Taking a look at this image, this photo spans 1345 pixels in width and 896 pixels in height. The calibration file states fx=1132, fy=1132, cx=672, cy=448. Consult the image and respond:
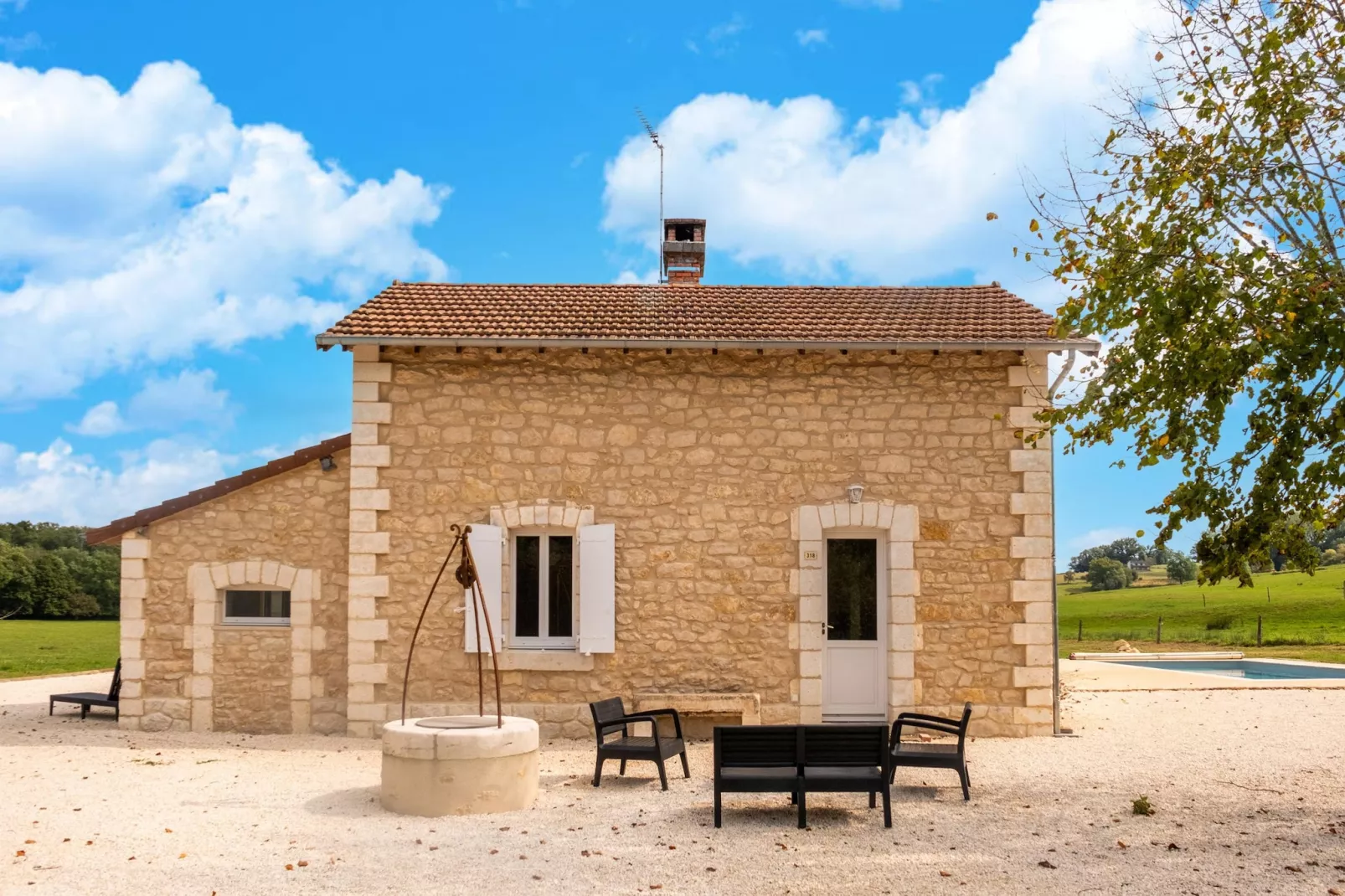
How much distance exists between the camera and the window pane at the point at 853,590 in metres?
10.4

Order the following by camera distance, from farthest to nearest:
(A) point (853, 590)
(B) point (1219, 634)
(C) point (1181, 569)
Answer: (C) point (1181, 569)
(B) point (1219, 634)
(A) point (853, 590)

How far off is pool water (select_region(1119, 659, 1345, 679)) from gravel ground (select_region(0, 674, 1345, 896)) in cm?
735

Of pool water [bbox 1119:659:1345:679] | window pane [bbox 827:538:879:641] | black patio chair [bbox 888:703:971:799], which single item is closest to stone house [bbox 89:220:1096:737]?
window pane [bbox 827:538:879:641]

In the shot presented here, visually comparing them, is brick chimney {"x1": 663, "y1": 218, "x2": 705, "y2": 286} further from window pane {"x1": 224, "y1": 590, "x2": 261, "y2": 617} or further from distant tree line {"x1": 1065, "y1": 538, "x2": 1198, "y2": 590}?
distant tree line {"x1": 1065, "y1": 538, "x2": 1198, "y2": 590}

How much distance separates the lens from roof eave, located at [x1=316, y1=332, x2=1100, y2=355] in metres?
10.0

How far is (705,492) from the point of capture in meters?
10.3

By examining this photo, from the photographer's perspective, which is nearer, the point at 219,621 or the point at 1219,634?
the point at 219,621

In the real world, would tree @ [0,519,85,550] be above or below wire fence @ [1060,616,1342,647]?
above

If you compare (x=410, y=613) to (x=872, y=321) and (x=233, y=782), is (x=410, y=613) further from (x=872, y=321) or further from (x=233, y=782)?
(x=872, y=321)

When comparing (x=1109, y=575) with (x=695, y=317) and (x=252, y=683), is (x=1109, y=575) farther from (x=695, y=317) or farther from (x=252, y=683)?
(x=252, y=683)

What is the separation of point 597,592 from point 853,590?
2.38m

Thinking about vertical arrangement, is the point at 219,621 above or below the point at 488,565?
below

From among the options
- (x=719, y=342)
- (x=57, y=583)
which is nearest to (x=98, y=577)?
(x=57, y=583)

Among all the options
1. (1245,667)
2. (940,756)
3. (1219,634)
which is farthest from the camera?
(1219,634)
